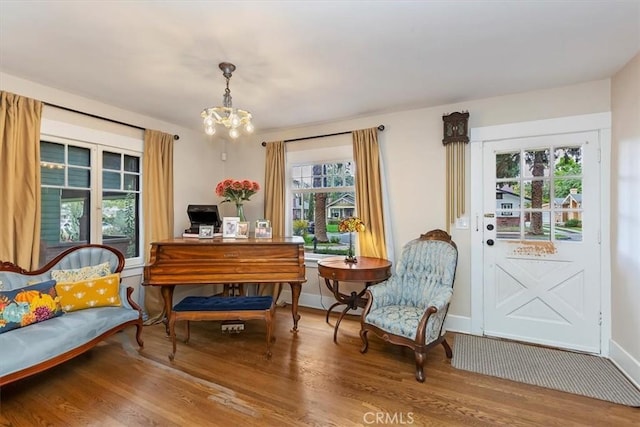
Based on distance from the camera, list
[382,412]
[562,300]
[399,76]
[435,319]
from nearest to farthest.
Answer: [382,412] → [435,319] → [399,76] → [562,300]

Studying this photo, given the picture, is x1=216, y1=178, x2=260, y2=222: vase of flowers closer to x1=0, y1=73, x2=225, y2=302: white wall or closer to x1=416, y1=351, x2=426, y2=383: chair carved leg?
x1=0, y1=73, x2=225, y2=302: white wall

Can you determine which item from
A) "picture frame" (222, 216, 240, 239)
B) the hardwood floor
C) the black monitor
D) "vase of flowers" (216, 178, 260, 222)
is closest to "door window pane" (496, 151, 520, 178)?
the hardwood floor

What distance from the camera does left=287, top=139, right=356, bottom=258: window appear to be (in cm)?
397

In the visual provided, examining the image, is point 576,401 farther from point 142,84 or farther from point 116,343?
point 142,84

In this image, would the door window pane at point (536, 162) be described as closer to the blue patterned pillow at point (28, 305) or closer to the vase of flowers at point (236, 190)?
the vase of flowers at point (236, 190)

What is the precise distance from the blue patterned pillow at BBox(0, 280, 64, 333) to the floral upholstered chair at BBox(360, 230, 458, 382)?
2.51 metres

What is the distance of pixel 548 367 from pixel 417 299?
1113mm

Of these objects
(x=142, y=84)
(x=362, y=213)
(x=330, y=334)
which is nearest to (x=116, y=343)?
(x=330, y=334)

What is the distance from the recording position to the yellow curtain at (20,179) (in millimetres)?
2520

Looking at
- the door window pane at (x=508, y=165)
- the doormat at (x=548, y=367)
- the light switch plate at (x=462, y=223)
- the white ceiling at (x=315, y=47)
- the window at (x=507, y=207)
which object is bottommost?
the doormat at (x=548, y=367)

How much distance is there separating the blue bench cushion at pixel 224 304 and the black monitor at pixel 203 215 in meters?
1.12

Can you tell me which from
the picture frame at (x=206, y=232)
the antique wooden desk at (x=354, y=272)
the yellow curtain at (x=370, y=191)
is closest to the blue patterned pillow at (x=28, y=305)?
the picture frame at (x=206, y=232)

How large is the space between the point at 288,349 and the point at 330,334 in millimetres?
539

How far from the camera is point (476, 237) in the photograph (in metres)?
3.21
